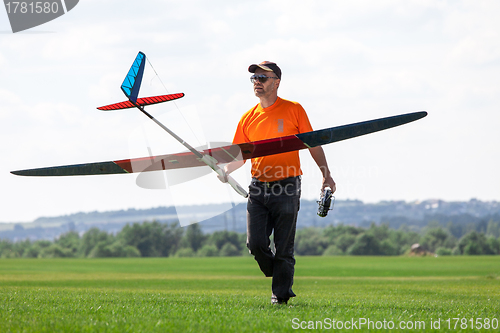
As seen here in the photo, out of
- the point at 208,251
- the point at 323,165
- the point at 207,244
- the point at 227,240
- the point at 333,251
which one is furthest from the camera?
the point at 207,244

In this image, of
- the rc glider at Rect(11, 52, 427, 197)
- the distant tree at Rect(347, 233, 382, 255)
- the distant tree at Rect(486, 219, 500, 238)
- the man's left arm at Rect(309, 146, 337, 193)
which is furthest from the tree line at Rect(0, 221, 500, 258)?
the man's left arm at Rect(309, 146, 337, 193)

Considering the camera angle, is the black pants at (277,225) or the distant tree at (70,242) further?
the distant tree at (70,242)

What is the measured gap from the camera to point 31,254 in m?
95.9

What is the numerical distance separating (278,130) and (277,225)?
1.20m

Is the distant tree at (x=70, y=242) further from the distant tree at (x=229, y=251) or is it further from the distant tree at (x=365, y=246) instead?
the distant tree at (x=365, y=246)

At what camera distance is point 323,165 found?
7215 mm

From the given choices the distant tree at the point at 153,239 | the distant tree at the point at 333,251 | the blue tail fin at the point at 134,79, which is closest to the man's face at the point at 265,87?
the blue tail fin at the point at 134,79

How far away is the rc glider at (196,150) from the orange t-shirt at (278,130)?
0.14m

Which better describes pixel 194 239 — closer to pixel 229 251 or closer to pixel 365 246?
pixel 229 251

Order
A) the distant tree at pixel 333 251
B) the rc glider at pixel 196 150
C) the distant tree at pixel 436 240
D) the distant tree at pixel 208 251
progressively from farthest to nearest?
the distant tree at pixel 436 240, the distant tree at pixel 333 251, the distant tree at pixel 208 251, the rc glider at pixel 196 150

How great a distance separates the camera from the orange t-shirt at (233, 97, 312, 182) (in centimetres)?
706

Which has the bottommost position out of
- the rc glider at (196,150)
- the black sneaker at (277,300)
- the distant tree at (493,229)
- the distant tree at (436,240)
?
the distant tree at (493,229)

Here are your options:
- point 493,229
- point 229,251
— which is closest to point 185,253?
point 229,251

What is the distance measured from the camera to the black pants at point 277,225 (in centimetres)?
703
